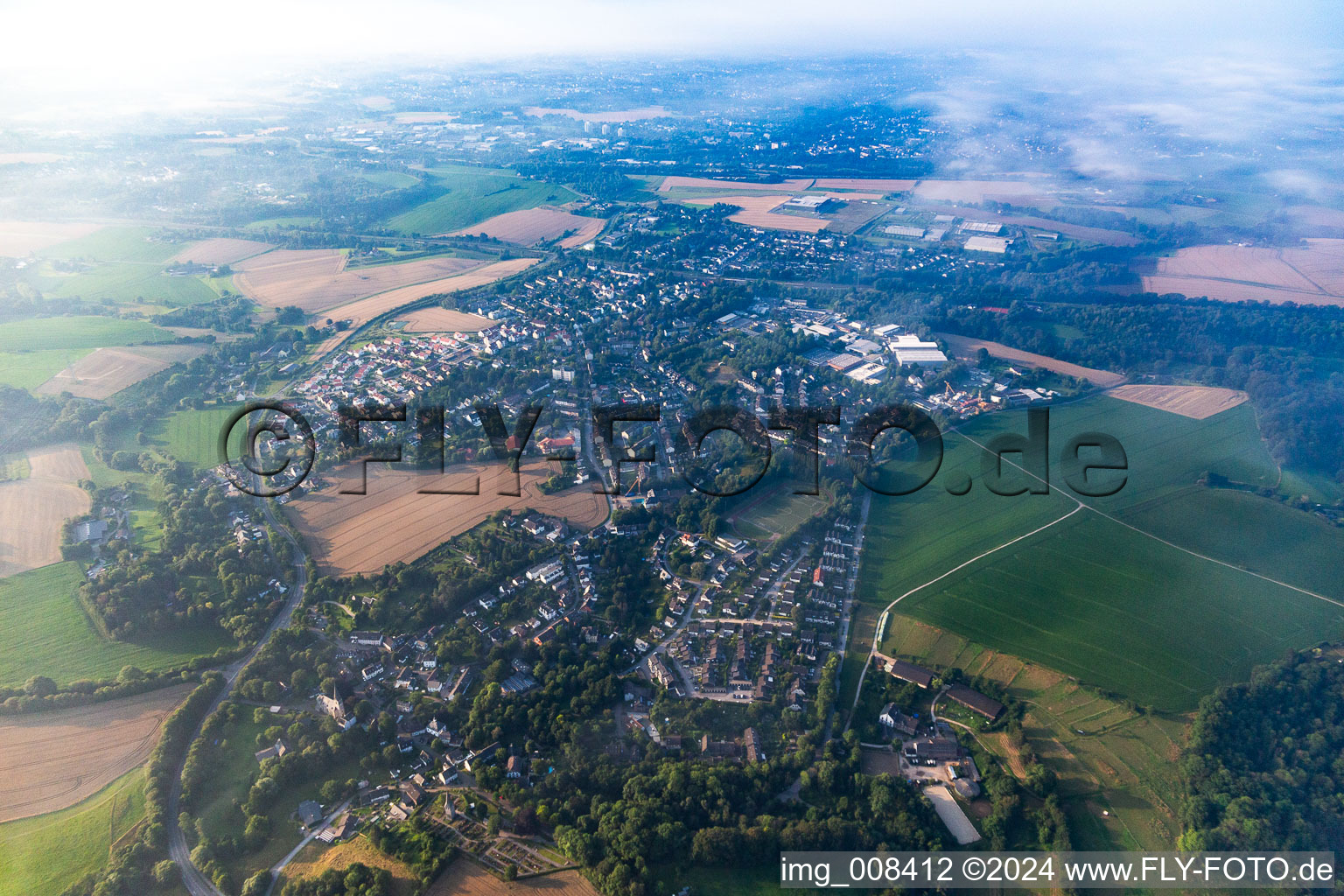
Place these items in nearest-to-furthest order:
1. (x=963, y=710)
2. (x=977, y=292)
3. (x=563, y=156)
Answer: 1. (x=963, y=710)
2. (x=977, y=292)
3. (x=563, y=156)

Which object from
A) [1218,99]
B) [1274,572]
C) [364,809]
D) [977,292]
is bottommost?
[364,809]

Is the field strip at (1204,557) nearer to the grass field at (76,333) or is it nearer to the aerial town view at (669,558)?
the aerial town view at (669,558)

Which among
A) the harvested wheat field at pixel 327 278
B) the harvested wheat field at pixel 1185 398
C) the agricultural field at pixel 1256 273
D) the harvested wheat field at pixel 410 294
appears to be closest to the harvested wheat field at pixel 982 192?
the agricultural field at pixel 1256 273

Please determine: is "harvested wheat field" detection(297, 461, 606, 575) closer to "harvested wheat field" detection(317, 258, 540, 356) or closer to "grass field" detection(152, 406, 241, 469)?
"grass field" detection(152, 406, 241, 469)

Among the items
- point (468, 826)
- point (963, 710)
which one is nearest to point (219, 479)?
point (468, 826)

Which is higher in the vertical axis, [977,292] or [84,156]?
[84,156]

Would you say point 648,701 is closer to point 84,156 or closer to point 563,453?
point 563,453

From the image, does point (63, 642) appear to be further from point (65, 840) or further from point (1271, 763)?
point (1271, 763)
